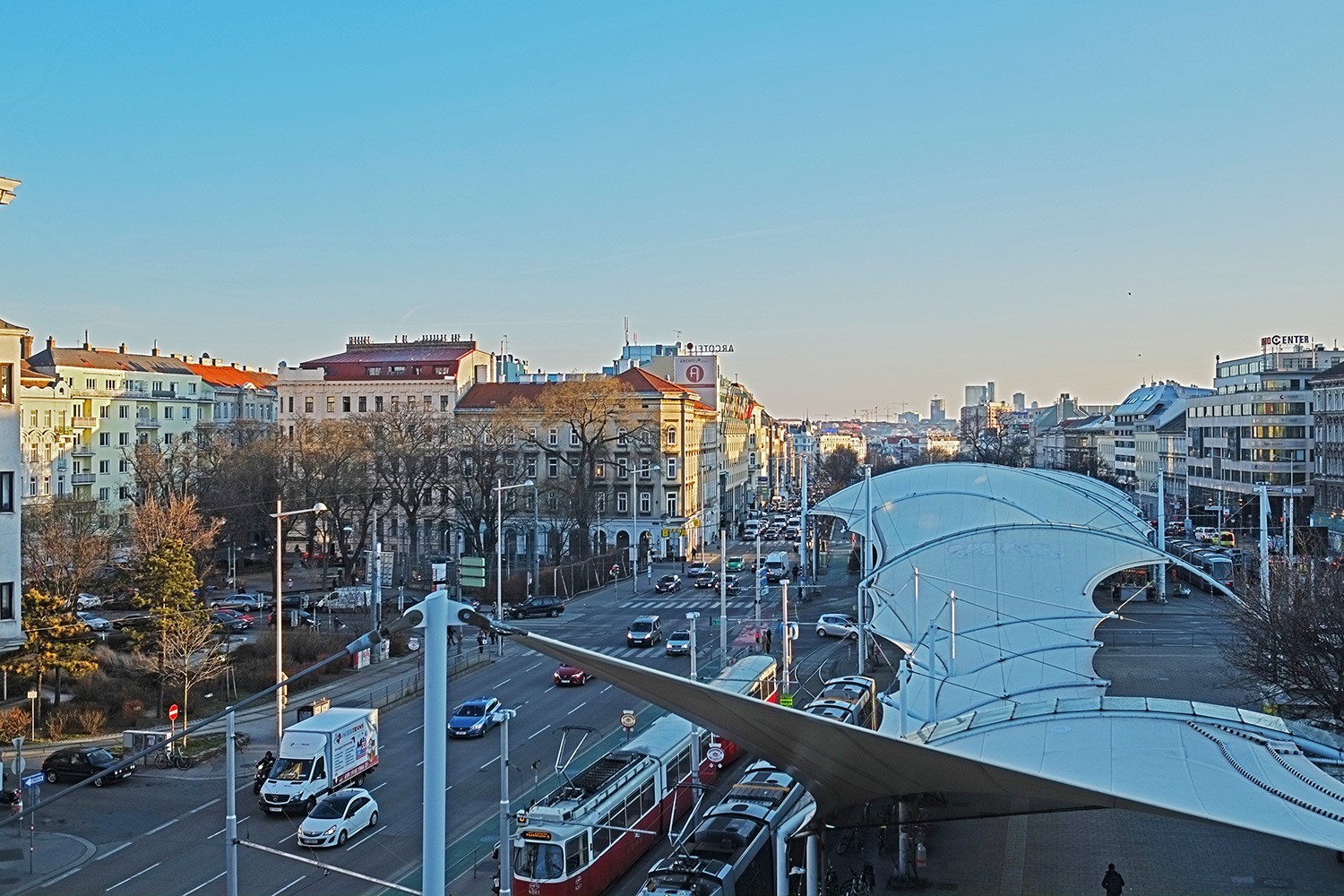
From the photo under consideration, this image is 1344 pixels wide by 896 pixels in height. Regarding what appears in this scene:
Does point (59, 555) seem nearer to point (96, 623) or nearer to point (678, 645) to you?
point (96, 623)

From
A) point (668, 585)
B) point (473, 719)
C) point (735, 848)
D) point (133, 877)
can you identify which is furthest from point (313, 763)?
point (668, 585)

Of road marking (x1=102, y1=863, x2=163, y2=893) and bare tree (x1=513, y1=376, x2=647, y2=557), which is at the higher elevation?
bare tree (x1=513, y1=376, x2=647, y2=557)

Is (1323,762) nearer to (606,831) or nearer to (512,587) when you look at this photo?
(606,831)

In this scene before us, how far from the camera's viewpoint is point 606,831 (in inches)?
712

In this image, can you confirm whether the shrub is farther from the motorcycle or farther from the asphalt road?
the motorcycle

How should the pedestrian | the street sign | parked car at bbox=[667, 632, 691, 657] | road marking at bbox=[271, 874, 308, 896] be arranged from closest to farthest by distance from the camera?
the pedestrian
the street sign
road marking at bbox=[271, 874, 308, 896]
parked car at bbox=[667, 632, 691, 657]

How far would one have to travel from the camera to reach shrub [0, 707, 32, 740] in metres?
27.1

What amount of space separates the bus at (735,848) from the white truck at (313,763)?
27.0ft

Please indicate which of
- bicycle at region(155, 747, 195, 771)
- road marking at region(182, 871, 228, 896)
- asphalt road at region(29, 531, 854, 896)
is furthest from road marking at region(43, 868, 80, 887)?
bicycle at region(155, 747, 195, 771)

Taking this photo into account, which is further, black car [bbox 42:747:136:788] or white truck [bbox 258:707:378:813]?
black car [bbox 42:747:136:788]

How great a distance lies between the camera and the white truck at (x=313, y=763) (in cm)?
2228

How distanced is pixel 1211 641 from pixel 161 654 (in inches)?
1290

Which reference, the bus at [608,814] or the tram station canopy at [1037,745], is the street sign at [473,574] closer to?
the bus at [608,814]

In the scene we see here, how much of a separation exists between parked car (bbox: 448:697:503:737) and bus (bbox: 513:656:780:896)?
6.80 m
